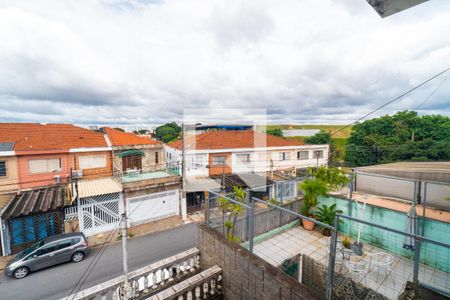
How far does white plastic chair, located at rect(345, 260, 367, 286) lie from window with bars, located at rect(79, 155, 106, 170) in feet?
53.5

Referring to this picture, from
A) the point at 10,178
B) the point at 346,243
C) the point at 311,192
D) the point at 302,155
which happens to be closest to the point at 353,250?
the point at 346,243

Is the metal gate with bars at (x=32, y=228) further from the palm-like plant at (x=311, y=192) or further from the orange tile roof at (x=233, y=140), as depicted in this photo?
the palm-like plant at (x=311, y=192)

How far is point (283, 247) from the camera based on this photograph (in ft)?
19.9

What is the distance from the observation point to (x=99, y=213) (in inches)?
509

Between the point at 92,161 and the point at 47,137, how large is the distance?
347 cm

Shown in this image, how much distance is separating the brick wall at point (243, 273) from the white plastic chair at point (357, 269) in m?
2.38

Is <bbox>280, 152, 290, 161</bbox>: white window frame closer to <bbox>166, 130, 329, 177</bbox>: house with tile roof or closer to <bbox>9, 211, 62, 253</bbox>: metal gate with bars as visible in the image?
<bbox>166, 130, 329, 177</bbox>: house with tile roof

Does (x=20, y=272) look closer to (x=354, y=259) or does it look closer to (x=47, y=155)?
(x=47, y=155)

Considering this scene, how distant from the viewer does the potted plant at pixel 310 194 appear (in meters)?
7.23

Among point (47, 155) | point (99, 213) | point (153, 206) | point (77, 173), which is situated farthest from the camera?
point (153, 206)

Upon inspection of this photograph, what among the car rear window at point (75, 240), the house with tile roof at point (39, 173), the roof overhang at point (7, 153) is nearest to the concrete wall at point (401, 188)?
the car rear window at point (75, 240)

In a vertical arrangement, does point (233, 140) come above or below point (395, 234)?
above

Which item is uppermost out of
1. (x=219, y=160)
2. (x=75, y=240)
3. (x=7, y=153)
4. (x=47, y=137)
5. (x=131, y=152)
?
(x=47, y=137)

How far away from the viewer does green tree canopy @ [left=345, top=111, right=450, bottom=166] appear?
25788 mm
